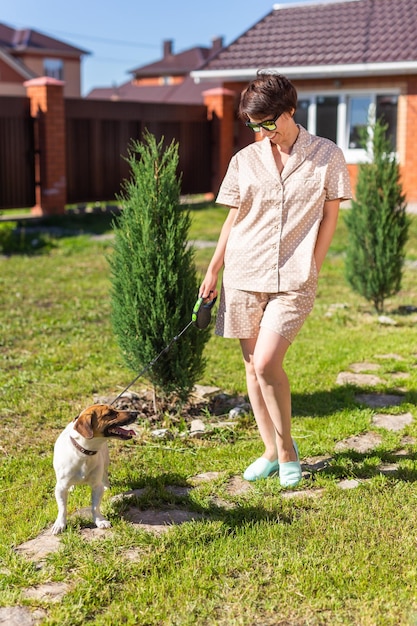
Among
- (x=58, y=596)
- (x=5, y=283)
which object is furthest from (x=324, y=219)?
(x=5, y=283)

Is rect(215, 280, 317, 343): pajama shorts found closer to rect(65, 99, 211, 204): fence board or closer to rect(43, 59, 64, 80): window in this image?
rect(65, 99, 211, 204): fence board

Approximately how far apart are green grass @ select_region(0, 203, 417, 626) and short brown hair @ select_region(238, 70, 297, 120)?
1.81 metres

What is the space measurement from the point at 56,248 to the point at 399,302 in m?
5.83

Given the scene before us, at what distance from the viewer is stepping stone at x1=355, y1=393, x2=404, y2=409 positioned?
554 centimetres

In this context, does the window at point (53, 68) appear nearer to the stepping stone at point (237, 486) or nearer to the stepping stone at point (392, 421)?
the stepping stone at point (392, 421)

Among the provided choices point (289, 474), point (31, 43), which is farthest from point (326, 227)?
point (31, 43)

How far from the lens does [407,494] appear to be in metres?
3.93

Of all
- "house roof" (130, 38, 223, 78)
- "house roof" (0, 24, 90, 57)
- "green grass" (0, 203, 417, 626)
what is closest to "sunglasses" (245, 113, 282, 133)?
"green grass" (0, 203, 417, 626)

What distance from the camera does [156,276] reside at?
5.11 m

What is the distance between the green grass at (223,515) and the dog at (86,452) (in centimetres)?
12

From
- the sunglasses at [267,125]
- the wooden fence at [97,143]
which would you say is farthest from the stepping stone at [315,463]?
the wooden fence at [97,143]

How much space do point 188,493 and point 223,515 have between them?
33 cm

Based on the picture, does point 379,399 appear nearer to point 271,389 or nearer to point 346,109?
point 271,389

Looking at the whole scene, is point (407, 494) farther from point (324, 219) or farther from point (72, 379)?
point (72, 379)
